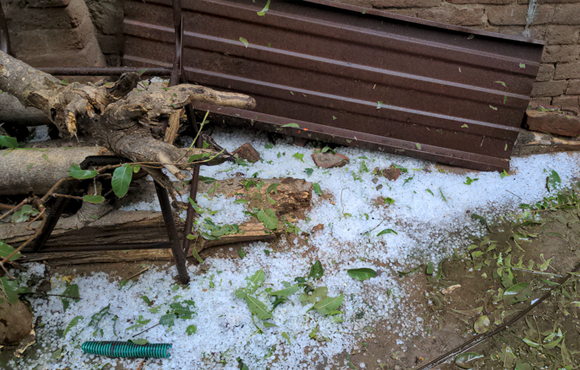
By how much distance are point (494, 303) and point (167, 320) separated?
5.69 feet

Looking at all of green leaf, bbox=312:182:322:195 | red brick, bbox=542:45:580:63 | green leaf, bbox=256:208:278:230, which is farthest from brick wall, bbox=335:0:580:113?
green leaf, bbox=256:208:278:230

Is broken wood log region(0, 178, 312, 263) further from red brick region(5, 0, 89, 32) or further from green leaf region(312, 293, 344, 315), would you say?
red brick region(5, 0, 89, 32)

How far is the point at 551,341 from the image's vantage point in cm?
185

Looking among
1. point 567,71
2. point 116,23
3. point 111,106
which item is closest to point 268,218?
A: point 111,106

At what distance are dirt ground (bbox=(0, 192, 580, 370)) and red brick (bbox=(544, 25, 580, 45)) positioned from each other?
137cm

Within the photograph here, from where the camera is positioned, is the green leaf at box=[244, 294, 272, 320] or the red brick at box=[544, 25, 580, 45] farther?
the red brick at box=[544, 25, 580, 45]

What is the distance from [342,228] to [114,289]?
4.36 feet

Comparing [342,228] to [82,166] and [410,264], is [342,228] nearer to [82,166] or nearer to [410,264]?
[410,264]

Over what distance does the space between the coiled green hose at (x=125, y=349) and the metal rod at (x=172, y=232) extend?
0.35 metres

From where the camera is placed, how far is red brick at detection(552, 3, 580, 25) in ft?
8.50

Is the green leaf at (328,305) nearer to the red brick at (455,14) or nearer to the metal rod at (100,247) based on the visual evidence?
the metal rod at (100,247)

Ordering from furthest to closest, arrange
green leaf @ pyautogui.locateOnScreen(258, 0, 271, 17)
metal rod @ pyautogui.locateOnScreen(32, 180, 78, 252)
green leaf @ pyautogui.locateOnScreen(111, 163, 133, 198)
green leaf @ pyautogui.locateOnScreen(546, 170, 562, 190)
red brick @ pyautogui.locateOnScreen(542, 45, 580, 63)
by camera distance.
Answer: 1. red brick @ pyautogui.locateOnScreen(542, 45, 580, 63)
2. green leaf @ pyautogui.locateOnScreen(546, 170, 562, 190)
3. green leaf @ pyautogui.locateOnScreen(258, 0, 271, 17)
4. metal rod @ pyautogui.locateOnScreen(32, 180, 78, 252)
5. green leaf @ pyautogui.locateOnScreen(111, 163, 133, 198)

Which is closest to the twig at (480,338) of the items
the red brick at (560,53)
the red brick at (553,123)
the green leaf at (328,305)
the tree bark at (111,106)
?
the green leaf at (328,305)

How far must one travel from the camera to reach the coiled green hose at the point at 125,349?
5.43 feet
